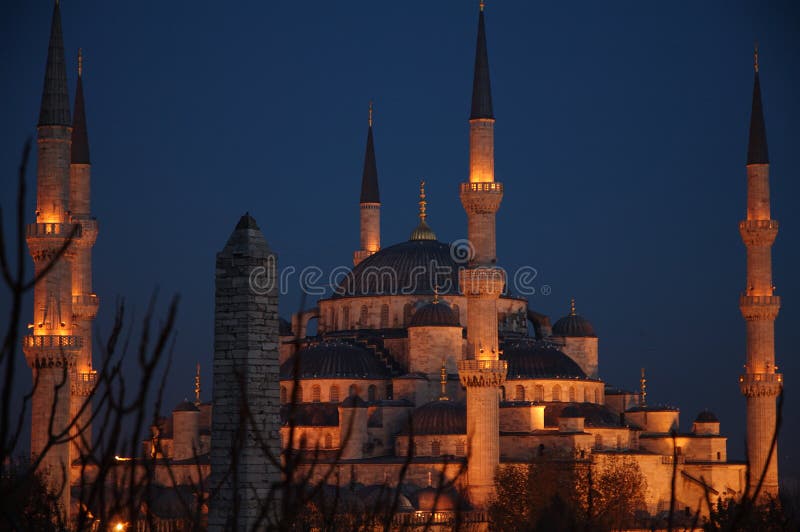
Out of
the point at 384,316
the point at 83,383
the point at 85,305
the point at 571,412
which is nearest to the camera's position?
the point at 83,383

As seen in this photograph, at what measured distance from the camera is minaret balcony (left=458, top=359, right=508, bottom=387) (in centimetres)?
4331

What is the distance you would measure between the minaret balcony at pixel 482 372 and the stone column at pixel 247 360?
26.7 meters

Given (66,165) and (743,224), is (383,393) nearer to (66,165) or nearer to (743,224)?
(743,224)

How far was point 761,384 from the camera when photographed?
154ft

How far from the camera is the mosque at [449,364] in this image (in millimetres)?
42844

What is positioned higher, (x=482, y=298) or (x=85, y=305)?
(x=482, y=298)

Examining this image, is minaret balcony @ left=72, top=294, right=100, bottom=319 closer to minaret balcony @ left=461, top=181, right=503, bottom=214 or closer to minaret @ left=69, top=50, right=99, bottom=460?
minaret @ left=69, top=50, right=99, bottom=460

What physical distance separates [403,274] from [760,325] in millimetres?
13604

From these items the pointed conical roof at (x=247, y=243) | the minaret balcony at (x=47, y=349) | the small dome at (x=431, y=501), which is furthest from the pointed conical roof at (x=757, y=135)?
the pointed conical roof at (x=247, y=243)

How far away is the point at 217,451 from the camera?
1617cm

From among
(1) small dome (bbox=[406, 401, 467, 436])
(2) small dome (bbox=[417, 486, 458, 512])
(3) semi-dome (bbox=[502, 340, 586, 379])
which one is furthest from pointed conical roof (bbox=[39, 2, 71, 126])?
(3) semi-dome (bbox=[502, 340, 586, 379])

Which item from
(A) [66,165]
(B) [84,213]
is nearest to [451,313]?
(B) [84,213]

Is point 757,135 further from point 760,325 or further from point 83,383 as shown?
point 83,383

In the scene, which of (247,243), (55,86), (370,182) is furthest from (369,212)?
(247,243)
